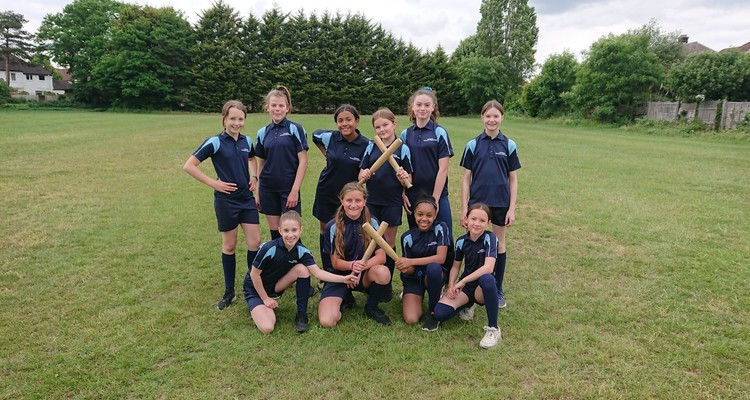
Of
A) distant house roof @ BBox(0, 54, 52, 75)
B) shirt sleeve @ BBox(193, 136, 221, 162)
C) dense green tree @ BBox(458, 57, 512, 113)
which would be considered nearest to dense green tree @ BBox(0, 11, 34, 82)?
distant house roof @ BBox(0, 54, 52, 75)

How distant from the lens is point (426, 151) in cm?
441

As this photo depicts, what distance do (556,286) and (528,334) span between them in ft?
4.32

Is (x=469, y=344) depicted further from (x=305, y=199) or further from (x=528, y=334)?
(x=305, y=199)

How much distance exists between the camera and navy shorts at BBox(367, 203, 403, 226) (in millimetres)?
4492

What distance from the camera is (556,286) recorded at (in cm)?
504

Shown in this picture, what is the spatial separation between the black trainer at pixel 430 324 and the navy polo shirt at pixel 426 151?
1220mm

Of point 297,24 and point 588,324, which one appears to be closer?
point 588,324

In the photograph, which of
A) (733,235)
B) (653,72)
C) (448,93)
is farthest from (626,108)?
(733,235)

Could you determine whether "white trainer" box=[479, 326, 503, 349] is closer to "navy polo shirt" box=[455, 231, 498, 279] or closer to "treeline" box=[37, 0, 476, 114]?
"navy polo shirt" box=[455, 231, 498, 279]

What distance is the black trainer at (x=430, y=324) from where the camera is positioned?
397 cm

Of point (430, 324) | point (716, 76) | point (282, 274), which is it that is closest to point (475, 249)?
point (430, 324)

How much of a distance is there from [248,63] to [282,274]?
4663cm

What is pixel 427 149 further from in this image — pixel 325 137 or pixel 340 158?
pixel 325 137

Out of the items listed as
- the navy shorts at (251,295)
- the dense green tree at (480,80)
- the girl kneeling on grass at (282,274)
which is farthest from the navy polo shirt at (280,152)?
the dense green tree at (480,80)
